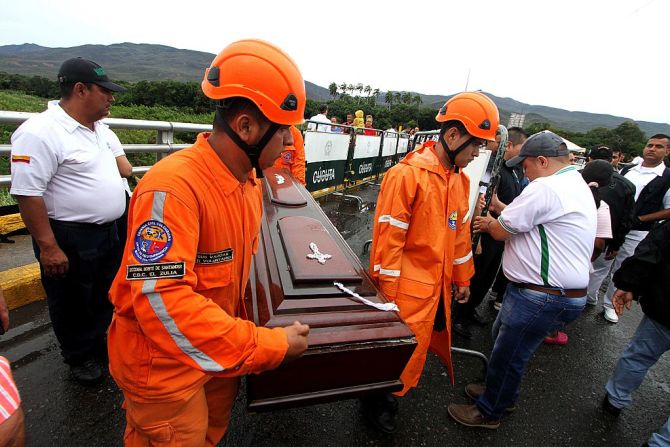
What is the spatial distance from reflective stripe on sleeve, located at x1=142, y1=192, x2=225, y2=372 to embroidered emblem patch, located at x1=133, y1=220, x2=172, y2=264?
0.03 metres

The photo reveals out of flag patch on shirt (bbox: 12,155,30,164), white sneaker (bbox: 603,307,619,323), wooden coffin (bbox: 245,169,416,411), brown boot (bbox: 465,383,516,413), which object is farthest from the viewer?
white sneaker (bbox: 603,307,619,323)

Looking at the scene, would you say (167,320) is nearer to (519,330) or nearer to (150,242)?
(150,242)

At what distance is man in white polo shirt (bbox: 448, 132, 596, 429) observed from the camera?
1908 millimetres

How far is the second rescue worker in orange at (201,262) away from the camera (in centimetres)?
95

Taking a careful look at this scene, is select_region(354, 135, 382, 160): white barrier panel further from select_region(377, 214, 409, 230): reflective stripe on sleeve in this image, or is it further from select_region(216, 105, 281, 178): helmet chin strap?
select_region(216, 105, 281, 178): helmet chin strap

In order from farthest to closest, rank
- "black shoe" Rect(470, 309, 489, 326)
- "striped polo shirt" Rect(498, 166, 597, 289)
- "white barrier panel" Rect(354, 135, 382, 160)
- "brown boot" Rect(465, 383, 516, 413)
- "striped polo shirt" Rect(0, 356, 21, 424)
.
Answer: "white barrier panel" Rect(354, 135, 382, 160), "black shoe" Rect(470, 309, 489, 326), "brown boot" Rect(465, 383, 516, 413), "striped polo shirt" Rect(498, 166, 597, 289), "striped polo shirt" Rect(0, 356, 21, 424)

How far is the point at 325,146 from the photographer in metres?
7.04

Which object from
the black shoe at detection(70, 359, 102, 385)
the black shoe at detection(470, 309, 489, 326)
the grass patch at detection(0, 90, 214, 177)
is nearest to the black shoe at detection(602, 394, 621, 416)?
the black shoe at detection(470, 309, 489, 326)

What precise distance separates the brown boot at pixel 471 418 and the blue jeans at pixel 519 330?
146 mm

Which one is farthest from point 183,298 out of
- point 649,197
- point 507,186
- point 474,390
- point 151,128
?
point 649,197

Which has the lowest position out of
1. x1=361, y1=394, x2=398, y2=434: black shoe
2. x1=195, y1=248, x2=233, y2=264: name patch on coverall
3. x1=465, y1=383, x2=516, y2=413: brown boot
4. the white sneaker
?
the white sneaker

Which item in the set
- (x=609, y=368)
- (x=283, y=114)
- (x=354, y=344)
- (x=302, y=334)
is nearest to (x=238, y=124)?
(x=283, y=114)

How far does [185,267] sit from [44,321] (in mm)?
2569

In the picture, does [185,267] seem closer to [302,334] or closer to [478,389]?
[302,334]
